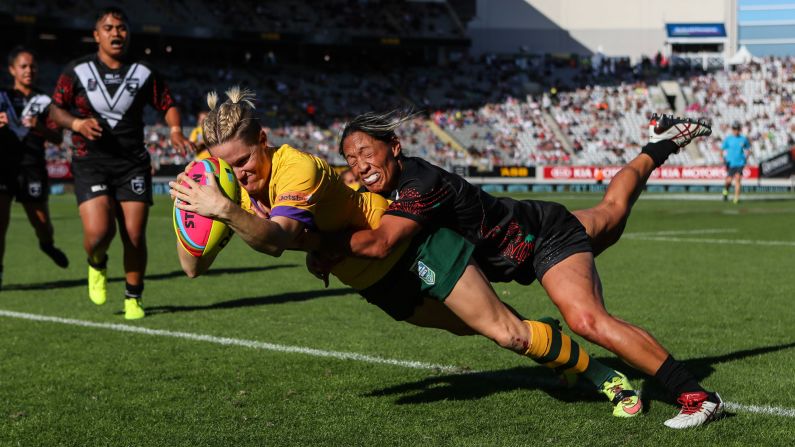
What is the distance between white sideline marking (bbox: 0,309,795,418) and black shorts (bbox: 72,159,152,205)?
3.70 ft

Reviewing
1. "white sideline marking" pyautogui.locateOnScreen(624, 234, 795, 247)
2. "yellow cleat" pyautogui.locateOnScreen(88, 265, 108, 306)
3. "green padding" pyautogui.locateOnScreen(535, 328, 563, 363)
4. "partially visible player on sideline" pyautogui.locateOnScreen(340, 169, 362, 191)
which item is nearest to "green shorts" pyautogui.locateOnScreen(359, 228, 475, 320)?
"partially visible player on sideline" pyautogui.locateOnScreen(340, 169, 362, 191)

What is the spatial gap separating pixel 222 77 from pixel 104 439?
2136 inches

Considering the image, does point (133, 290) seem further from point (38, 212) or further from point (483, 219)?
point (483, 219)

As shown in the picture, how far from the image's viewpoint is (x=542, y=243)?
5.42m

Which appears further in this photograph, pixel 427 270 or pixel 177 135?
pixel 177 135

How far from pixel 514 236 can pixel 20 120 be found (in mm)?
8017

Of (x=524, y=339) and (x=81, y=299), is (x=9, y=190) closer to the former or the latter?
(x=81, y=299)

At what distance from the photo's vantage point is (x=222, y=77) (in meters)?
57.6

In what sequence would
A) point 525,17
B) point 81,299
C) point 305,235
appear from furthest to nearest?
point 525,17, point 81,299, point 305,235

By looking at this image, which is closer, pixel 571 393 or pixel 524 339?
pixel 524 339

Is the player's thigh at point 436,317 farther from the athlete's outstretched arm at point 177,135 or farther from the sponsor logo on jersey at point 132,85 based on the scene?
the sponsor logo on jersey at point 132,85

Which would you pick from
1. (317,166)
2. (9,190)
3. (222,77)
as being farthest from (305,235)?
(222,77)

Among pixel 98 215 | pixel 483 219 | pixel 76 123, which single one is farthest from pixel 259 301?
A: pixel 483 219

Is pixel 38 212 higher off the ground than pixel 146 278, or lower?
higher
